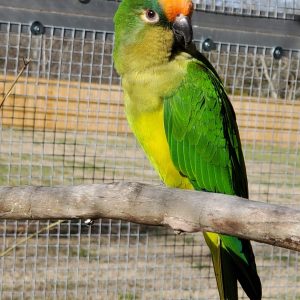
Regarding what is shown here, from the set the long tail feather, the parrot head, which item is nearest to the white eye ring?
the parrot head

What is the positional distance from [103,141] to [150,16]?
1.08m

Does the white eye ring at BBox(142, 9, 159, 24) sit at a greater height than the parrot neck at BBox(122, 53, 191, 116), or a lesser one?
greater

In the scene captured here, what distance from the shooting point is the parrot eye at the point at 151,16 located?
1702 millimetres

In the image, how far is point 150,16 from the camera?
171cm

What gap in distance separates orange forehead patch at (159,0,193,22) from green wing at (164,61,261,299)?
0.45ft

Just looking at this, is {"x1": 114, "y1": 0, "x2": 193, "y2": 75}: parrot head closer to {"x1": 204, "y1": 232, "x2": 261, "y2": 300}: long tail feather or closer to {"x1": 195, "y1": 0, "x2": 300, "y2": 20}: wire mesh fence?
{"x1": 204, "y1": 232, "x2": 261, "y2": 300}: long tail feather

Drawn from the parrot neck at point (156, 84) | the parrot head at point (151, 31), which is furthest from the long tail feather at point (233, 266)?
the parrot head at point (151, 31)

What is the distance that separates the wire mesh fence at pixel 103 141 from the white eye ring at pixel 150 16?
0.61 metres

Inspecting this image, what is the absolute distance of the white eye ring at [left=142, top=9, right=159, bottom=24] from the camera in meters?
1.70

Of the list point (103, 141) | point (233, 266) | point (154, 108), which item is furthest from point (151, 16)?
Result: point (103, 141)

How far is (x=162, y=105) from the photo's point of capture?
1715mm

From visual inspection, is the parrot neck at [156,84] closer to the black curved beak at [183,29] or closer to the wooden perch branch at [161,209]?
the black curved beak at [183,29]

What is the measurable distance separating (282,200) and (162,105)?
171cm

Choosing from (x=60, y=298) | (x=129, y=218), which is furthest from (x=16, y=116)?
(x=129, y=218)
